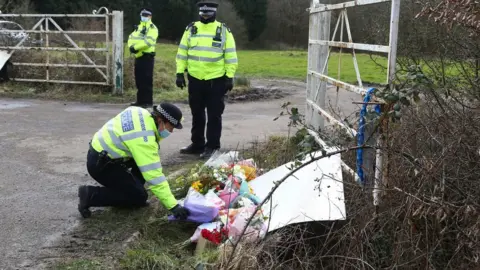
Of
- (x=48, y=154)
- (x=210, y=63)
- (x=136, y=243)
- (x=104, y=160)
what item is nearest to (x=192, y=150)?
(x=210, y=63)

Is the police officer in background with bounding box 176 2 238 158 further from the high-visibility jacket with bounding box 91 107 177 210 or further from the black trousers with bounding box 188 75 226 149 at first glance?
the high-visibility jacket with bounding box 91 107 177 210

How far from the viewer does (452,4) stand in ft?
9.28

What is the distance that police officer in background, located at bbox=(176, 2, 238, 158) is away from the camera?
6.81 m

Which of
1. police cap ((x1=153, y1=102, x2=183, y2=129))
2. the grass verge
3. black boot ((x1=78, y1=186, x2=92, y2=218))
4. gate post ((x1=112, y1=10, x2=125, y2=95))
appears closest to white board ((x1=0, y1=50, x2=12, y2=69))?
gate post ((x1=112, y1=10, x2=125, y2=95))

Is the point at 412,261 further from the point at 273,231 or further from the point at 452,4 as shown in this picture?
the point at 452,4

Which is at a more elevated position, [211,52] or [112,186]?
[211,52]

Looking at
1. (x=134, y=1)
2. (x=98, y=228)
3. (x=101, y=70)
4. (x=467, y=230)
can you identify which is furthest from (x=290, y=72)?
(x=134, y=1)

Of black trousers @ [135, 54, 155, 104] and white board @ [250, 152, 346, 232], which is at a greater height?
black trousers @ [135, 54, 155, 104]

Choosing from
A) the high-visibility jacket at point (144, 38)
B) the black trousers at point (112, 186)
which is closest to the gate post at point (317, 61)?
the black trousers at point (112, 186)

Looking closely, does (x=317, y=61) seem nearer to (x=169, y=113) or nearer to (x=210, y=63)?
(x=210, y=63)

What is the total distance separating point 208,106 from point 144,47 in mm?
3998

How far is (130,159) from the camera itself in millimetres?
4789

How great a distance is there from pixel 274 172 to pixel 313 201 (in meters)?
1.04

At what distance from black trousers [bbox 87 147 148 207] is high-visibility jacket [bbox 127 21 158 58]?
601 cm
